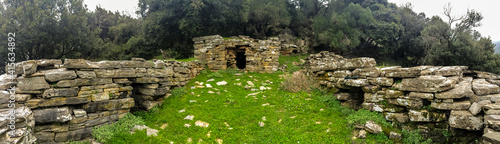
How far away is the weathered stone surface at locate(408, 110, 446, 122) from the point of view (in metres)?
4.90

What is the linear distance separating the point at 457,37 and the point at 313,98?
856 inches

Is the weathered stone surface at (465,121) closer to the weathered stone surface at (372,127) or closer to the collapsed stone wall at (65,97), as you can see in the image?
the weathered stone surface at (372,127)

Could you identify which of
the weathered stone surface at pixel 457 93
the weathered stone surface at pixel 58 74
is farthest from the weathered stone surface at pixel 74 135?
the weathered stone surface at pixel 457 93

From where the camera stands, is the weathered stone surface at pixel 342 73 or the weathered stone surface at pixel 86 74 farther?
the weathered stone surface at pixel 342 73

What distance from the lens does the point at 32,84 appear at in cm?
487

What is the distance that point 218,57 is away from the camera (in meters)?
13.9

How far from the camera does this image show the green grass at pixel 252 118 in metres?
5.57

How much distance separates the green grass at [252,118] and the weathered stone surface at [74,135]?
67 cm

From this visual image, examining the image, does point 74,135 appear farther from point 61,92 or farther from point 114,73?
point 114,73

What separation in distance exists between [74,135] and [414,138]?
27.3 feet

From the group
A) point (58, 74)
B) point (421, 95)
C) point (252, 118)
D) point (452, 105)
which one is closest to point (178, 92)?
point (252, 118)

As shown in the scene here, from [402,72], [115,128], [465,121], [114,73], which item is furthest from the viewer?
[114,73]

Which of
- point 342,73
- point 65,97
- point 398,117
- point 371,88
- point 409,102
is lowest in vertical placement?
point 398,117

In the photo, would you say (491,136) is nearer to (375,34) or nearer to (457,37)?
(457,37)
